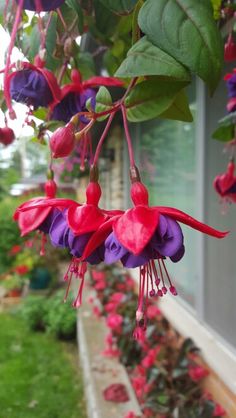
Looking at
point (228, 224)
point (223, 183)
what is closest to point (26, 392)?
point (228, 224)

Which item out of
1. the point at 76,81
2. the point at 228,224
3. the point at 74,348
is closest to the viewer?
the point at 76,81

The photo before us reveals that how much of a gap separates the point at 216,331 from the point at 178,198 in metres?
0.73

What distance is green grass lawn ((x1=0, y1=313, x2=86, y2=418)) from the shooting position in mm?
2111

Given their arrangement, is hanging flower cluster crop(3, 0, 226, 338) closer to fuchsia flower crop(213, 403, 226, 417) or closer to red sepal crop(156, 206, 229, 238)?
red sepal crop(156, 206, 229, 238)

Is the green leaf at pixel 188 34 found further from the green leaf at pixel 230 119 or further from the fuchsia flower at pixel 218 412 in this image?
the fuchsia flower at pixel 218 412

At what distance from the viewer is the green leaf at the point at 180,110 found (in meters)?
0.49

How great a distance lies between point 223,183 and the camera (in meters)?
0.78

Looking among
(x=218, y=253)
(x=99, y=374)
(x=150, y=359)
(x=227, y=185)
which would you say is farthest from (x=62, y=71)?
(x=99, y=374)

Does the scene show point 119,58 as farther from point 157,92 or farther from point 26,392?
point 26,392

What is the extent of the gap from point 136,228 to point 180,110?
0.68 feet

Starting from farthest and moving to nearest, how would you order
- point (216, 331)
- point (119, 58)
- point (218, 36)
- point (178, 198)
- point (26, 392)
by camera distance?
point (26, 392) → point (178, 198) → point (216, 331) → point (119, 58) → point (218, 36)

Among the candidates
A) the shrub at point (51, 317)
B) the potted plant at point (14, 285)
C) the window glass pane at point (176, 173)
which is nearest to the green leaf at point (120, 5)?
the window glass pane at point (176, 173)

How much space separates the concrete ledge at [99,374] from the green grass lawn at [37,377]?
6.9 inches

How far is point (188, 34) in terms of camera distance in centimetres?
36
